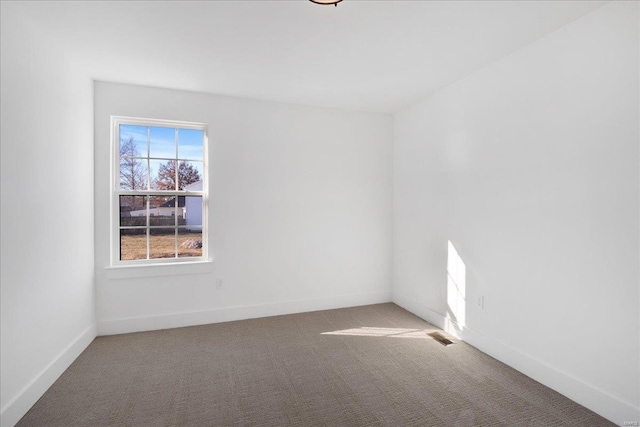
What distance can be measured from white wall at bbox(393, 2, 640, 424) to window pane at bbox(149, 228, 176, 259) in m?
3.05

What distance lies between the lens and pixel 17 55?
2104mm

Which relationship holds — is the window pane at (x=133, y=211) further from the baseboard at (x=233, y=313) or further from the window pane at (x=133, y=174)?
the baseboard at (x=233, y=313)

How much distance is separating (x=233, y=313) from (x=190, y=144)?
206cm

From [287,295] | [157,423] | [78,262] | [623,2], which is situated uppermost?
[623,2]

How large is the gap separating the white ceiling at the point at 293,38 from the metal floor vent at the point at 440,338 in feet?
8.71

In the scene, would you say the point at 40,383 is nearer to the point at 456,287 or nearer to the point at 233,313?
the point at 233,313

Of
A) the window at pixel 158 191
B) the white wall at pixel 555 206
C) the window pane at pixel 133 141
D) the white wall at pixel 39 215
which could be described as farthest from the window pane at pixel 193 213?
the white wall at pixel 555 206

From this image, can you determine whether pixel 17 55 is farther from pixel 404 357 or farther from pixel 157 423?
pixel 404 357

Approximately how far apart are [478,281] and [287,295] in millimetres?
2197

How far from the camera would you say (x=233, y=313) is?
3793mm

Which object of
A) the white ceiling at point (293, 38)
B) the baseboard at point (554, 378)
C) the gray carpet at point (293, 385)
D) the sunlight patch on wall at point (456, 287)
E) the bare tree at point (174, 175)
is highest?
the white ceiling at point (293, 38)

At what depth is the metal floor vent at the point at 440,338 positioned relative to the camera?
3.18m

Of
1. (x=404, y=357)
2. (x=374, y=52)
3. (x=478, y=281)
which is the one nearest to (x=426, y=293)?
(x=478, y=281)

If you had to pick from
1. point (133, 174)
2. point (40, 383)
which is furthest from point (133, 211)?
point (40, 383)
